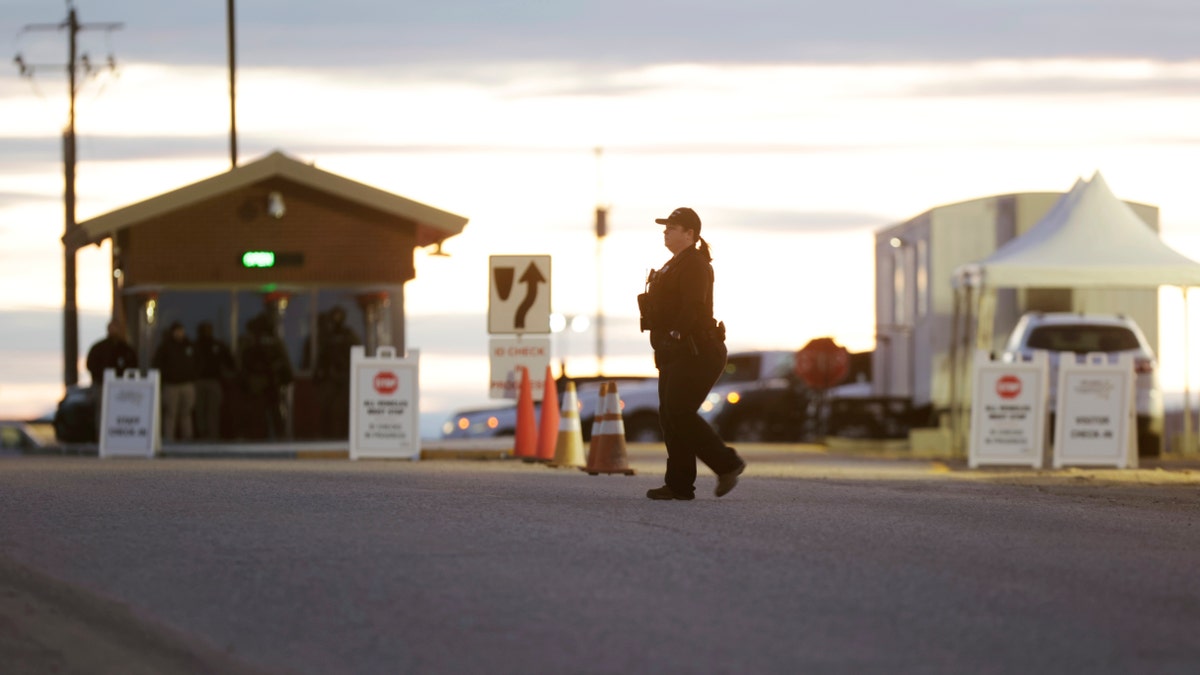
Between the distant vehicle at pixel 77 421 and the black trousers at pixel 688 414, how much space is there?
17.1 meters

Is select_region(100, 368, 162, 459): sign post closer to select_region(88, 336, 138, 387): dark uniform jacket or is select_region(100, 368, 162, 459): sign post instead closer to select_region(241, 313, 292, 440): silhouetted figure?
select_region(88, 336, 138, 387): dark uniform jacket

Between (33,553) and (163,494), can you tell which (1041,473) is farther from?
(33,553)

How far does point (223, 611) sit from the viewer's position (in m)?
8.14

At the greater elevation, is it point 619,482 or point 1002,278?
point 1002,278

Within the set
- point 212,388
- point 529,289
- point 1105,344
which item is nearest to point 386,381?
point 529,289

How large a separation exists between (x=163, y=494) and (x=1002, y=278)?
1331cm

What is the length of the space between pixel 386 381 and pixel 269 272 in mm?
5985

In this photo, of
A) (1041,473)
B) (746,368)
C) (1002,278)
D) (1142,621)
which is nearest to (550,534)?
(1142,621)

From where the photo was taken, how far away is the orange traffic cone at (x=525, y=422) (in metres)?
23.5

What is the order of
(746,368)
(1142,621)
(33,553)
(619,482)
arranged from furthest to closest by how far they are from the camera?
(746,368)
(619,482)
(33,553)
(1142,621)

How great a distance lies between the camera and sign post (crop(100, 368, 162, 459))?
2556cm

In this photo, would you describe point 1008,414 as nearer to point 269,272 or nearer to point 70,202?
point 269,272

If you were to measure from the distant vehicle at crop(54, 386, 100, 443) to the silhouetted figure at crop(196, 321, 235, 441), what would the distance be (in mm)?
1448

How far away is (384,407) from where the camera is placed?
23.8m
